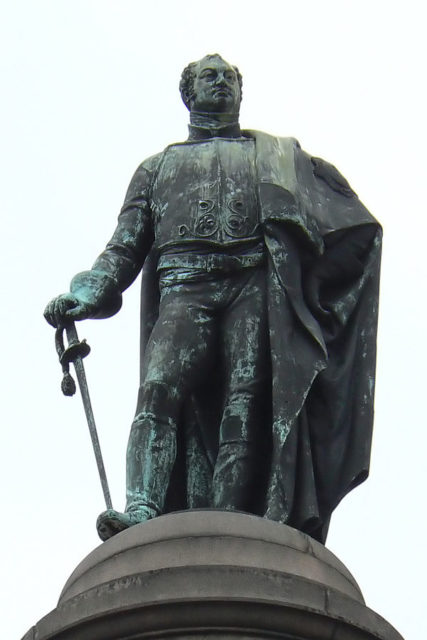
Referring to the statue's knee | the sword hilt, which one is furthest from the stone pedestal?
the sword hilt

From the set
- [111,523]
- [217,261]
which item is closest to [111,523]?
[111,523]

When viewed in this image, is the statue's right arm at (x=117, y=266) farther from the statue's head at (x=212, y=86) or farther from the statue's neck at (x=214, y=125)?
the statue's head at (x=212, y=86)

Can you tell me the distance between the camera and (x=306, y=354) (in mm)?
11422

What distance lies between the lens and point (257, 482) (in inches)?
442

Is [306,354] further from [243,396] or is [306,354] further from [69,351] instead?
[69,351]

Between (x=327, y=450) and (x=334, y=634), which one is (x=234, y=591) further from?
(x=327, y=450)

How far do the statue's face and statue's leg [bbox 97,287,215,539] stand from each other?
169 centimetres

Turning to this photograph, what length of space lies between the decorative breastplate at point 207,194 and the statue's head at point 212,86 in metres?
0.32

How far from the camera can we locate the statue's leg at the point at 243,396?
11.1 meters

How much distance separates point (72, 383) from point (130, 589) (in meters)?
2.47

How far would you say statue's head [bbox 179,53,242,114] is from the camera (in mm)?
12711

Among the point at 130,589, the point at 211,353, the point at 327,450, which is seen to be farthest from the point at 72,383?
the point at 130,589

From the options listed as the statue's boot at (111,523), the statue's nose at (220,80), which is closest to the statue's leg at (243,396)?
the statue's boot at (111,523)

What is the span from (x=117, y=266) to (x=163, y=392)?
1277 mm
